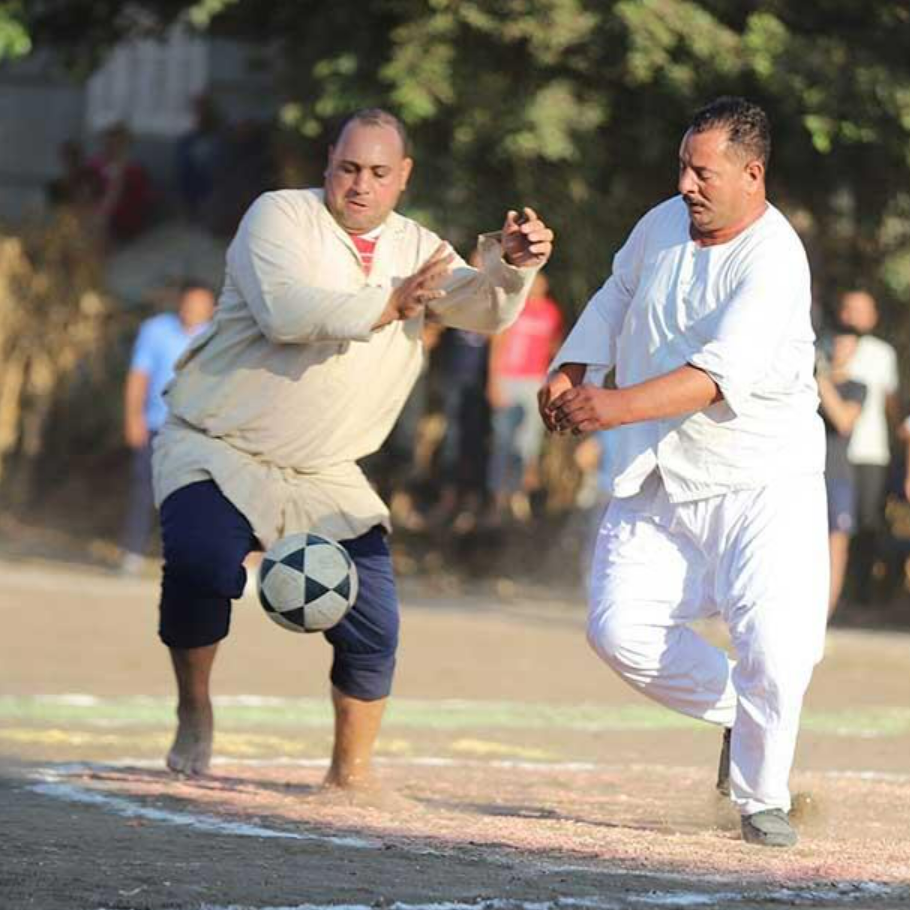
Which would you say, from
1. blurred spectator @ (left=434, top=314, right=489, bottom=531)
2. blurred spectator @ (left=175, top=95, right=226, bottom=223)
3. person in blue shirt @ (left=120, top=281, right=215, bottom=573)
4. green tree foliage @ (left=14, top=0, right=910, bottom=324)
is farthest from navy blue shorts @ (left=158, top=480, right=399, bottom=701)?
blurred spectator @ (left=175, top=95, right=226, bottom=223)

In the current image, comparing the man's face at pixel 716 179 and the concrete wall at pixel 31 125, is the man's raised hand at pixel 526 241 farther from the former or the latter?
the concrete wall at pixel 31 125

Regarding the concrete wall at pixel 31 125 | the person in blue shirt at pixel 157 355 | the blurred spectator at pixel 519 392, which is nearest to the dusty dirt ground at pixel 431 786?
the person in blue shirt at pixel 157 355

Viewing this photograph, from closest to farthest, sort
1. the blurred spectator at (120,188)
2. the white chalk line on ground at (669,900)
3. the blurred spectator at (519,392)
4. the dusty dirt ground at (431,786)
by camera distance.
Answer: the white chalk line on ground at (669,900) → the dusty dirt ground at (431,786) → the blurred spectator at (519,392) → the blurred spectator at (120,188)

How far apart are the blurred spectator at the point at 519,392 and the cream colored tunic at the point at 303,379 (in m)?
8.55

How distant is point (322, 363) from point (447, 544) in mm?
10259

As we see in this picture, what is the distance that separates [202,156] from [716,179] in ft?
48.7

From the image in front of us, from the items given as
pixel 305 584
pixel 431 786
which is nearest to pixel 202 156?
pixel 431 786

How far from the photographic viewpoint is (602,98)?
16625 millimetres

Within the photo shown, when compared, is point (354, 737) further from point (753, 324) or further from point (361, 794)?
point (753, 324)

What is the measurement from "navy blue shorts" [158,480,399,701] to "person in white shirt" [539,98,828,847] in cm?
94

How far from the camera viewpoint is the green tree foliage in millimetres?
15422

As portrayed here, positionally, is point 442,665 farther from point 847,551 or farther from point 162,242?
point 162,242

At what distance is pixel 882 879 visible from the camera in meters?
6.84

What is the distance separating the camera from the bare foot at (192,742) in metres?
8.77
